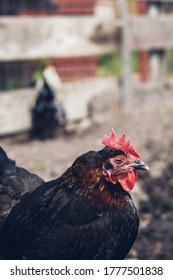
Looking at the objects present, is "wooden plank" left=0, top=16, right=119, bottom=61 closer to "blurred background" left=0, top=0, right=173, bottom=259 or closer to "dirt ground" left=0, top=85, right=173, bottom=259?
"blurred background" left=0, top=0, right=173, bottom=259

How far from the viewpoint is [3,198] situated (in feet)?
11.5

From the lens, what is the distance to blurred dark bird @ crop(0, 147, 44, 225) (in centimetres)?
350

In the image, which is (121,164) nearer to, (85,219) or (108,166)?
(108,166)

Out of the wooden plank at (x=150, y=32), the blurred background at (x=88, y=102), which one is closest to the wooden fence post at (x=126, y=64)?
the blurred background at (x=88, y=102)

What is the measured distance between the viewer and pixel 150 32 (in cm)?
830

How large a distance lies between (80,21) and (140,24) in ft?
4.11

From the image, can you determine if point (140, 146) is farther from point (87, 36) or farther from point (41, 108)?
point (87, 36)

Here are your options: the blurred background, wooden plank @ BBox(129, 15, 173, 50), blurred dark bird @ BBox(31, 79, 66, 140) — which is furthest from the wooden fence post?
blurred dark bird @ BBox(31, 79, 66, 140)

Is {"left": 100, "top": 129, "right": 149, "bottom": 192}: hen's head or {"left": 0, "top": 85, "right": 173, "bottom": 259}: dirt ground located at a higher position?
{"left": 100, "top": 129, "right": 149, "bottom": 192}: hen's head

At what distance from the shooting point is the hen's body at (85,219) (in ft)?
9.91

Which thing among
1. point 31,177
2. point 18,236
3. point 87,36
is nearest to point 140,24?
point 87,36

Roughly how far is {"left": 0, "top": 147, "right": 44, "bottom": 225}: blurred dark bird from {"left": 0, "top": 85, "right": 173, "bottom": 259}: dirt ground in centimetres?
118
